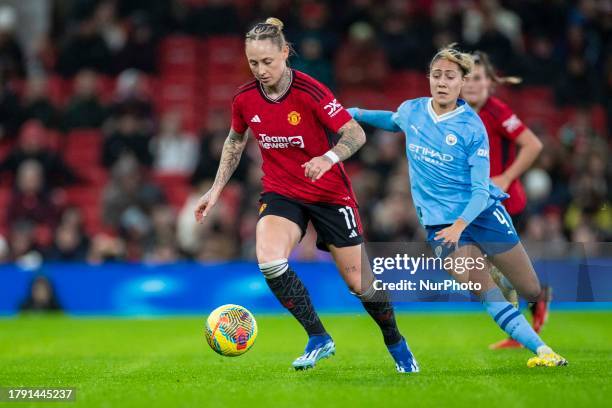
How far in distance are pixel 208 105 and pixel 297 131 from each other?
13.8m

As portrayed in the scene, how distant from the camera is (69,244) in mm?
A: 17031

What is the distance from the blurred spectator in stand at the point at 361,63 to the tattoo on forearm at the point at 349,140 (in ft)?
39.2

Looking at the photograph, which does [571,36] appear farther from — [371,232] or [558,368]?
[558,368]

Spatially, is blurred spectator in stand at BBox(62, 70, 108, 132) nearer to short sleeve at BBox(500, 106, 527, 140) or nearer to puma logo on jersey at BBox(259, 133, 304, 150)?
short sleeve at BBox(500, 106, 527, 140)

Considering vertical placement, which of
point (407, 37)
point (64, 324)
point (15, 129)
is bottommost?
point (64, 324)

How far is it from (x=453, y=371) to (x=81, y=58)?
48.3 ft

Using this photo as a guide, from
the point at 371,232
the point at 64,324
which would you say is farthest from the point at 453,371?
the point at 371,232

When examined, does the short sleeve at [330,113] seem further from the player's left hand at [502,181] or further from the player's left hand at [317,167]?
the player's left hand at [502,181]

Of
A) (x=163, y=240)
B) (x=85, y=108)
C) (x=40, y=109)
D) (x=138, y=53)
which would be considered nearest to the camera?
(x=163, y=240)

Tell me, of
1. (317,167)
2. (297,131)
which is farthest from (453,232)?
(297,131)

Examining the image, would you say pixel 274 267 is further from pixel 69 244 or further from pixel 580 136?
pixel 580 136

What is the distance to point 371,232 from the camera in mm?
16594

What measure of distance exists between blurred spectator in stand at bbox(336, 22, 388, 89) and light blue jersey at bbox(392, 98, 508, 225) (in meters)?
11.5

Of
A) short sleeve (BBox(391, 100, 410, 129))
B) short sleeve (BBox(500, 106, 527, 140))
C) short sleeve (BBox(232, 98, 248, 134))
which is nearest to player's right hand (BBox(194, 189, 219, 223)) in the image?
short sleeve (BBox(232, 98, 248, 134))
